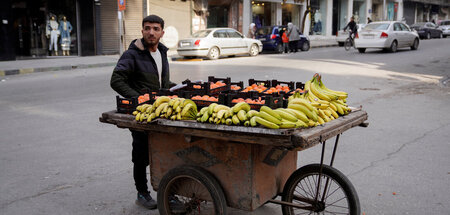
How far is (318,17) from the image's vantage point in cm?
3850

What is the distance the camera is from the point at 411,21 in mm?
54938

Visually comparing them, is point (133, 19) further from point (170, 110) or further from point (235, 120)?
point (235, 120)

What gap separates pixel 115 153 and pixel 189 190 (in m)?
2.41

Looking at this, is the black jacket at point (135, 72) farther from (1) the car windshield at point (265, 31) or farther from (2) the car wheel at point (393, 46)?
(1) the car windshield at point (265, 31)

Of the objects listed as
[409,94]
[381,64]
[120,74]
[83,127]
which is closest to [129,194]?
[120,74]

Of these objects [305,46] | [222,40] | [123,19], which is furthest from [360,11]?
[123,19]

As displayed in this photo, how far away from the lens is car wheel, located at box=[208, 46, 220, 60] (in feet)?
63.3

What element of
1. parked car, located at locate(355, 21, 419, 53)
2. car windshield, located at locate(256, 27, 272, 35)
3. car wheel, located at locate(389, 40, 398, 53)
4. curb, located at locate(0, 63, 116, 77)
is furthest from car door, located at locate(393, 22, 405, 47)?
curb, located at locate(0, 63, 116, 77)

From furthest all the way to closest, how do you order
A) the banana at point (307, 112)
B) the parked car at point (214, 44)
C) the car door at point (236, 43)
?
the car door at point (236, 43)
the parked car at point (214, 44)
the banana at point (307, 112)

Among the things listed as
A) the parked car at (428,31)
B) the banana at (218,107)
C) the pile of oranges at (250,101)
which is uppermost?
the parked car at (428,31)

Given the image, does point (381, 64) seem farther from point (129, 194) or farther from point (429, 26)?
point (429, 26)

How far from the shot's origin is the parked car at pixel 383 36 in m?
20.9

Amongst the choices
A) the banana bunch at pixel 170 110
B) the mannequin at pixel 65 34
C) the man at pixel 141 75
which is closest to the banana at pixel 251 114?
the banana bunch at pixel 170 110

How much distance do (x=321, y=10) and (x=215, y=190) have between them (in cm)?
3816
